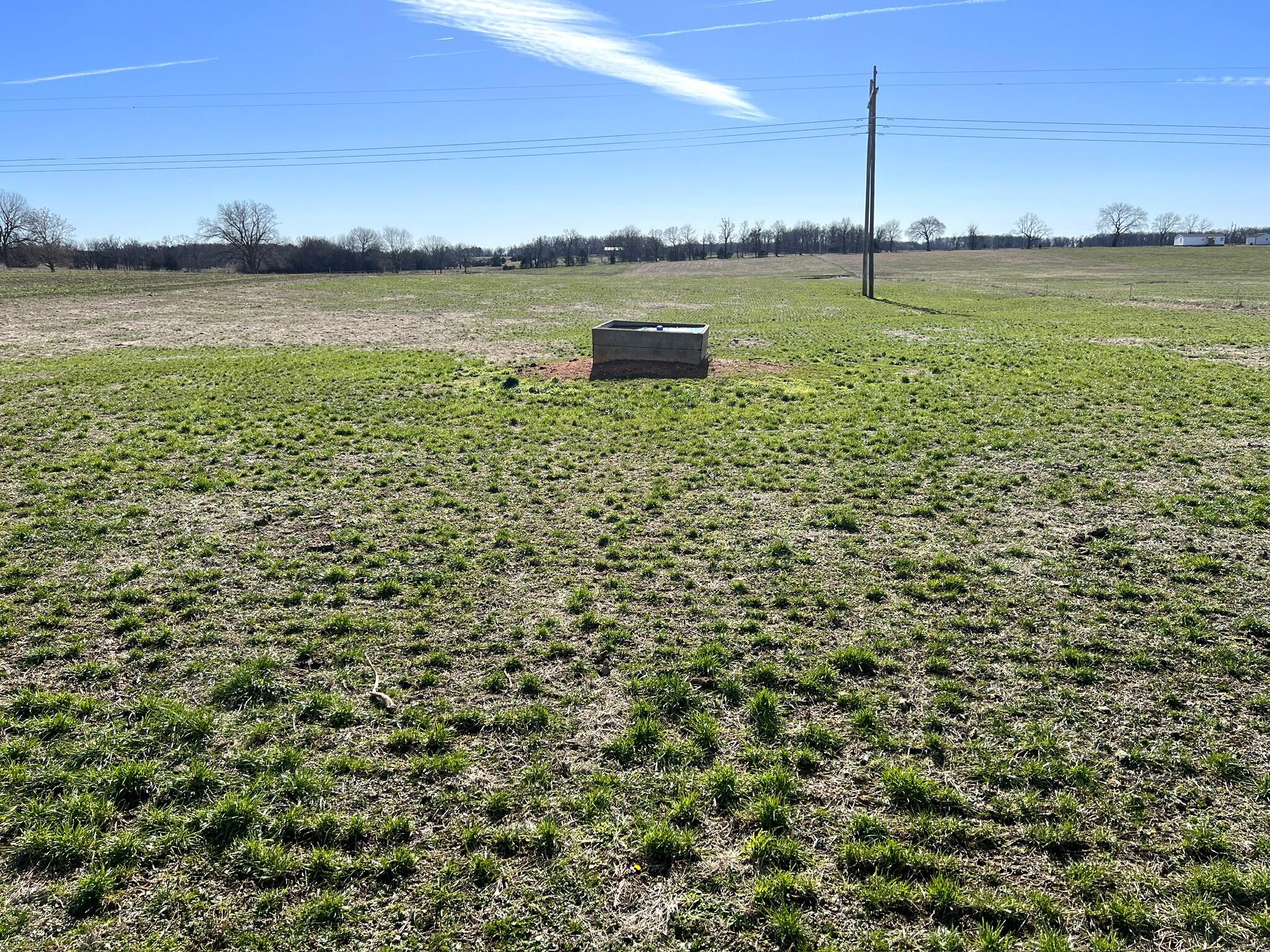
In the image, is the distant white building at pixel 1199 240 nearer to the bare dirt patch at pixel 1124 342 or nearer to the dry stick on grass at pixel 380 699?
the bare dirt patch at pixel 1124 342

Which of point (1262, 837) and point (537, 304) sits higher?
point (537, 304)

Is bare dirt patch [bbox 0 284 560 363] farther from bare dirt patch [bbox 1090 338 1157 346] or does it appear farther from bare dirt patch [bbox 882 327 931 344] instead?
bare dirt patch [bbox 1090 338 1157 346]

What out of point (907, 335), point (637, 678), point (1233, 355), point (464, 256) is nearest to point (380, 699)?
point (637, 678)

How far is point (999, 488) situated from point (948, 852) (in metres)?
6.18

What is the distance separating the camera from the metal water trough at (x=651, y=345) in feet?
51.4

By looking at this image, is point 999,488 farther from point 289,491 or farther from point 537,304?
point 537,304

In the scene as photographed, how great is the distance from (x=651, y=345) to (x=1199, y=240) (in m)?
132

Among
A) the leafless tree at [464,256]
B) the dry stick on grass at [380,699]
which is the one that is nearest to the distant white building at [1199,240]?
the leafless tree at [464,256]

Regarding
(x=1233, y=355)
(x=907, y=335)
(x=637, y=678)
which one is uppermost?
(x=907, y=335)

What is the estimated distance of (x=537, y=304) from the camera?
36375 millimetres

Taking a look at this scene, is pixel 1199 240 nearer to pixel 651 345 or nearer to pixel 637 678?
pixel 651 345

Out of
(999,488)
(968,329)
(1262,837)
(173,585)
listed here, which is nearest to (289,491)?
(173,585)

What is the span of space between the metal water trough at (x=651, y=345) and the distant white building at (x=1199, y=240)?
123 metres

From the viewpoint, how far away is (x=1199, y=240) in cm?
11300
